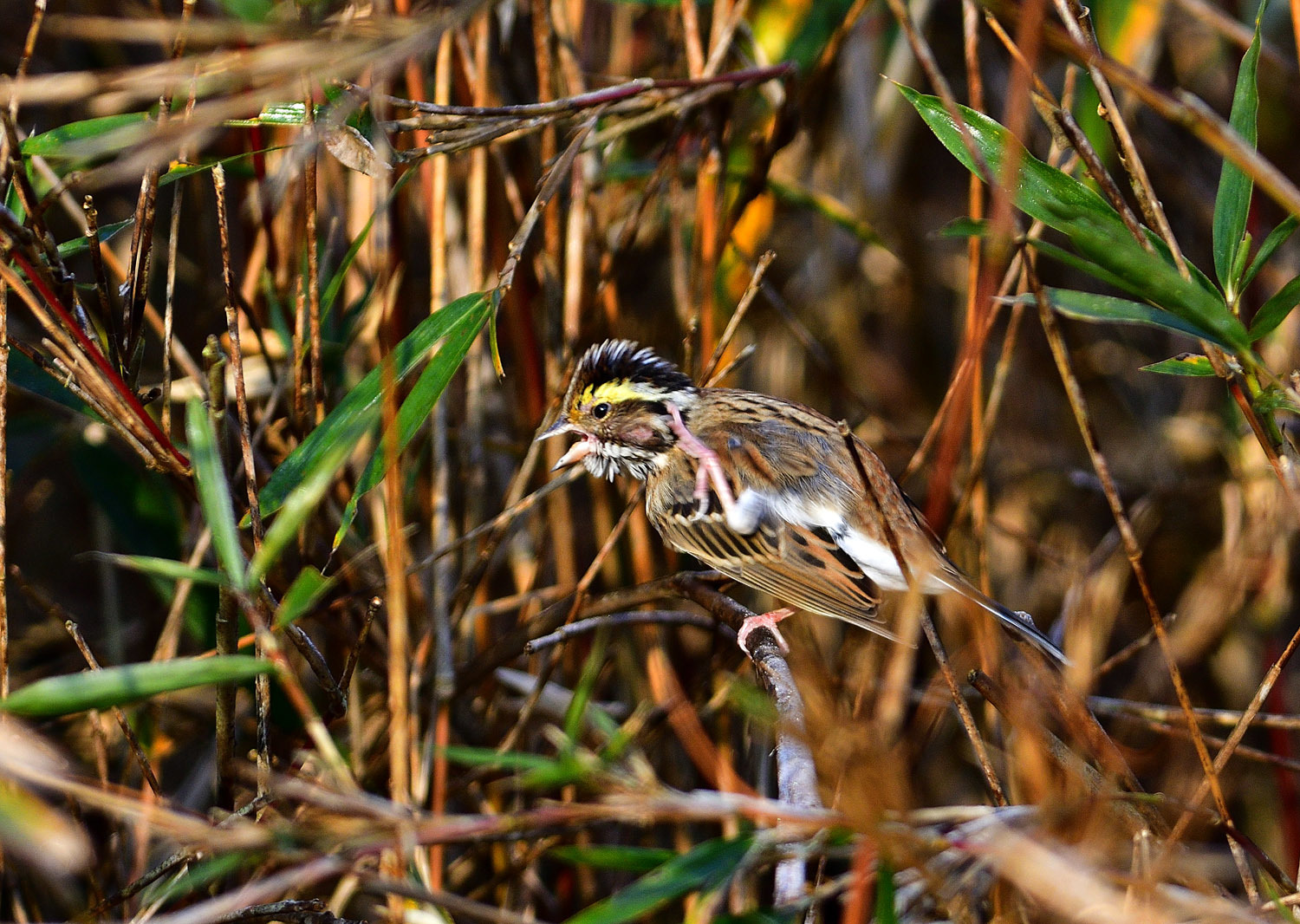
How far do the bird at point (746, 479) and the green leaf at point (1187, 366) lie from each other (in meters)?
1.06

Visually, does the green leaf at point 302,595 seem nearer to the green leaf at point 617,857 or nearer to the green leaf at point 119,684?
the green leaf at point 119,684

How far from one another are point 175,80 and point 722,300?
2.55 metres

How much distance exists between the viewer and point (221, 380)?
2.21 m

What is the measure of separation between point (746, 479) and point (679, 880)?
1.99 metres

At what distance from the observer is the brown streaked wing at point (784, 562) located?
123 inches

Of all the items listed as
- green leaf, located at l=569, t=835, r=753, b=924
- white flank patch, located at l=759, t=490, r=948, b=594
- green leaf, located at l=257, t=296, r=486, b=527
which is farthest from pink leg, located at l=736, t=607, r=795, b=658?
green leaf, located at l=569, t=835, r=753, b=924

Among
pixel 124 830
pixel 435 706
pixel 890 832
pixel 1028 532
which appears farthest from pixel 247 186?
pixel 1028 532

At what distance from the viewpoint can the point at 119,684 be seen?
1499 mm

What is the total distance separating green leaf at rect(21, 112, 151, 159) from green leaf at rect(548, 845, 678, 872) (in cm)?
163

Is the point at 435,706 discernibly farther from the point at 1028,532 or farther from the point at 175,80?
the point at 1028,532

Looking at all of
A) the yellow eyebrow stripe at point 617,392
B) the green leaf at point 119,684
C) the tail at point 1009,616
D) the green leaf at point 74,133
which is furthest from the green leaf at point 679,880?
the yellow eyebrow stripe at point 617,392

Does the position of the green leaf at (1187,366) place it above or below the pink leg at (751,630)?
above

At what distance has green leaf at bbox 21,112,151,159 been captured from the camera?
2217mm

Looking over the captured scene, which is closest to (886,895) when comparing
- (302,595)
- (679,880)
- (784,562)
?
(679,880)
